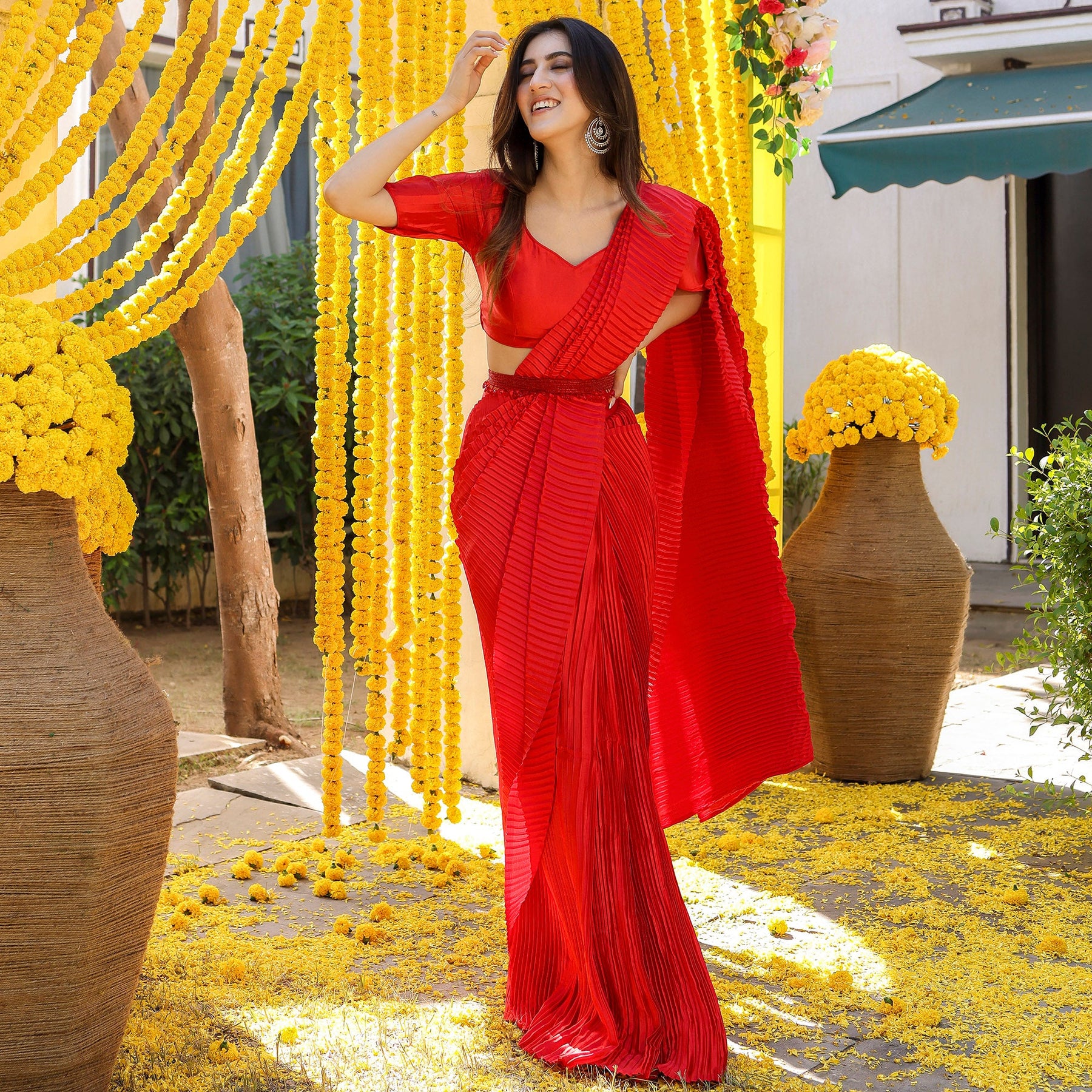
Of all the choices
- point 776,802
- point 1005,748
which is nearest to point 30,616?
point 776,802

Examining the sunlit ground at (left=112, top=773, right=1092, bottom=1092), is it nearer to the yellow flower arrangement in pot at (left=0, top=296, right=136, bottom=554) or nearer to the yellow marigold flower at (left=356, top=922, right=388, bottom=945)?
the yellow marigold flower at (left=356, top=922, right=388, bottom=945)

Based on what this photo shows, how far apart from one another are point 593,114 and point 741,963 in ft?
5.90

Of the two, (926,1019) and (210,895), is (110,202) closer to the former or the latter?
(210,895)

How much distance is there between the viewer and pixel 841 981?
108 inches

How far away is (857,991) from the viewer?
2.74m

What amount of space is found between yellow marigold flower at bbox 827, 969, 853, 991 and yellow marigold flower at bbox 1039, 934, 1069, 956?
51 cm

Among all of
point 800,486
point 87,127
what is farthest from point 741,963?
point 800,486

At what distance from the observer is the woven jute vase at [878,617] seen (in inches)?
167

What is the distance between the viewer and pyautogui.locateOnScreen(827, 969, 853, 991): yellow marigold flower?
275cm

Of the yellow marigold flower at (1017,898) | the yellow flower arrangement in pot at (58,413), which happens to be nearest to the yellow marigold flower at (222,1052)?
the yellow flower arrangement in pot at (58,413)

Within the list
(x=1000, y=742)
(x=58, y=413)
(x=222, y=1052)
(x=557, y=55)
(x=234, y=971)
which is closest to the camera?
(x=58, y=413)

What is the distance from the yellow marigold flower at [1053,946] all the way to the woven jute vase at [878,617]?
4.46 ft

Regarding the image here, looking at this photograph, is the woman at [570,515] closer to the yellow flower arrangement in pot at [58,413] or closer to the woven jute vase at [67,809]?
the yellow flower arrangement in pot at [58,413]

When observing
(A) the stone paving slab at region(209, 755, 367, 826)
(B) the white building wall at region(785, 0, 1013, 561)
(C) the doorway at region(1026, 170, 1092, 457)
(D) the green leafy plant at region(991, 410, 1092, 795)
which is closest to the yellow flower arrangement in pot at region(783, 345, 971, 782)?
(D) the green leafy plant at region(991, 410, 1092, 795)
